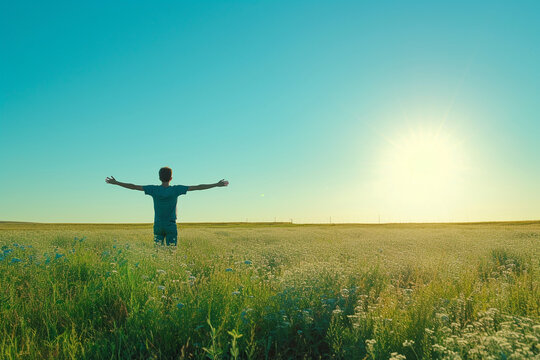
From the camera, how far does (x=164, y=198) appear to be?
23.9ft

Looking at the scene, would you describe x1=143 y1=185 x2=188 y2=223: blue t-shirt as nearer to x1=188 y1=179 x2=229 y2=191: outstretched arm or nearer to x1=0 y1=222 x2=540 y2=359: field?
x1=188 y1=179 x2=229 y2=191: outstretched arm

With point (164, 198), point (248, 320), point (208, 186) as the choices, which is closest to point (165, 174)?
point (164, 198)

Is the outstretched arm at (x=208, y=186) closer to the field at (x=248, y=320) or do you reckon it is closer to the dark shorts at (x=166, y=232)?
the dark shorts at (x=166, y=232)

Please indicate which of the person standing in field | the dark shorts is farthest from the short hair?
the dark shorts

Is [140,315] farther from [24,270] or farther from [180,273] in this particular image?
[24,270]

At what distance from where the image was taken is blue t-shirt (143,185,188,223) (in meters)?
7.22

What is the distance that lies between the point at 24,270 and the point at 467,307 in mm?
5986

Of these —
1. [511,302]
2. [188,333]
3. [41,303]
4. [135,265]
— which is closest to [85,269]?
[135,265]

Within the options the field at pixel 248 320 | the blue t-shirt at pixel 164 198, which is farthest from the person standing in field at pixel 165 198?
the field at pixel 248 320

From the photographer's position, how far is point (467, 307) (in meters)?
3.71

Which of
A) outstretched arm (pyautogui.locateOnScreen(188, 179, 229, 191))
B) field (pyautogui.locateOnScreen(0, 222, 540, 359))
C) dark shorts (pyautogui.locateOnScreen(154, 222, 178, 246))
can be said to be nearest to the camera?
field (pyautogui.locateOnScreen(0, 222, 540, 359))

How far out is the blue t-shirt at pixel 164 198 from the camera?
7.22m

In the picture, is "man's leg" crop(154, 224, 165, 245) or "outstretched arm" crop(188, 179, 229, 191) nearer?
"outstretched arm" crop(188, 179, 229, 191)

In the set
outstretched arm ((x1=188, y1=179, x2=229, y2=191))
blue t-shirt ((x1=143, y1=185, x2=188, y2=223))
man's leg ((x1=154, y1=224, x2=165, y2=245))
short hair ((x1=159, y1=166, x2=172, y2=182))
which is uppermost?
short hair ((x1=159, y1=166, x2=172, y2=182))
